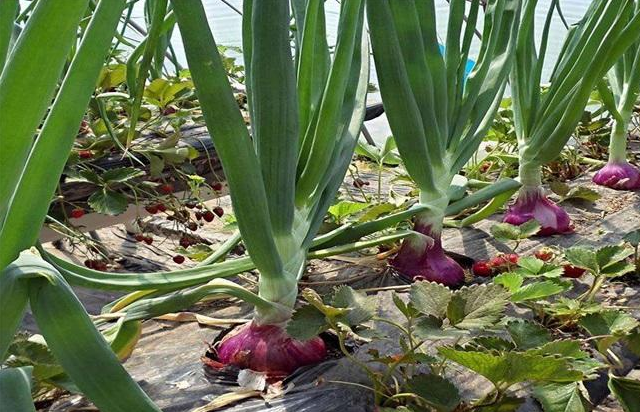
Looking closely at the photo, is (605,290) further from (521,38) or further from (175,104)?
(175,104)

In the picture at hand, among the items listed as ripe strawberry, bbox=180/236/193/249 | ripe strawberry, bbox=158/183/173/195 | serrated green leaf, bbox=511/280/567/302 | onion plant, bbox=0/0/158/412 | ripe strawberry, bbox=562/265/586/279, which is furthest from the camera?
ripe strawberry, bbox=158/183/173/195

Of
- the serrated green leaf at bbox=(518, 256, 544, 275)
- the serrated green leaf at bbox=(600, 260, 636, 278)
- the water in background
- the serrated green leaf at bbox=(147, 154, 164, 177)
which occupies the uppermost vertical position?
the water in background

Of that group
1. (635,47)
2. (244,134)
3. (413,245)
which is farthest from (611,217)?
(244,134)

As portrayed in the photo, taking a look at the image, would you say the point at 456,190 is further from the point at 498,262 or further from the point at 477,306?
the point at 477,306

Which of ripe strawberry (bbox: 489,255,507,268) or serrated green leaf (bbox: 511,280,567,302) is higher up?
serrated green leaf (bbox: 511,280,567,302)

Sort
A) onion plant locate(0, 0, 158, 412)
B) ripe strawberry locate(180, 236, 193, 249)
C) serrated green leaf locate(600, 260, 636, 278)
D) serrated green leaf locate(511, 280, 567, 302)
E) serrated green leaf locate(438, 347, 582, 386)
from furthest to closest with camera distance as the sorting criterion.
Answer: ripe strawberry locate(180, 236, 193, 249), serrated green leaf locate(600, 260, 636, 278), serrated green leaf locate(511, 280, 567, 302), serrated green leaf locate(438, 347, 582, 386), onion plant locate(0, 0, 158, 412)

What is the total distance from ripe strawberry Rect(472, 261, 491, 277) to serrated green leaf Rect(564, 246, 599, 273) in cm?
19

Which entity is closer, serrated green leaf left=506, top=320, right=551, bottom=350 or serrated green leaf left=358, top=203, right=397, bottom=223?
serrated green leaf left=506, top=320, right=551, bottom=350

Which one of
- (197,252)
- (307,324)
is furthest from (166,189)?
(307,324)

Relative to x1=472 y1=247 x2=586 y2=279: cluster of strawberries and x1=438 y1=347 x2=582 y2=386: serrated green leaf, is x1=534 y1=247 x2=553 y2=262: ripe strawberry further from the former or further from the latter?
x1=438 y1=347 x2=582 y2=386: serrated green leaf

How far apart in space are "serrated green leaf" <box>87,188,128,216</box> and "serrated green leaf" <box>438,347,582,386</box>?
0.79 m

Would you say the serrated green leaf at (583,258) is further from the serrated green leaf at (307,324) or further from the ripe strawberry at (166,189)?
the ripe strawberry at (166,189)

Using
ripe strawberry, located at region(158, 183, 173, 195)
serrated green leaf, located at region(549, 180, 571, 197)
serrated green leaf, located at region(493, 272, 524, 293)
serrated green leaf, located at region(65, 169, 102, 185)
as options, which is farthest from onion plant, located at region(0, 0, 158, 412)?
serrated green leaf, located at region(549, 180, 571, 197)

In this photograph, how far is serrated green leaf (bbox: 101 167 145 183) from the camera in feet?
4.19
